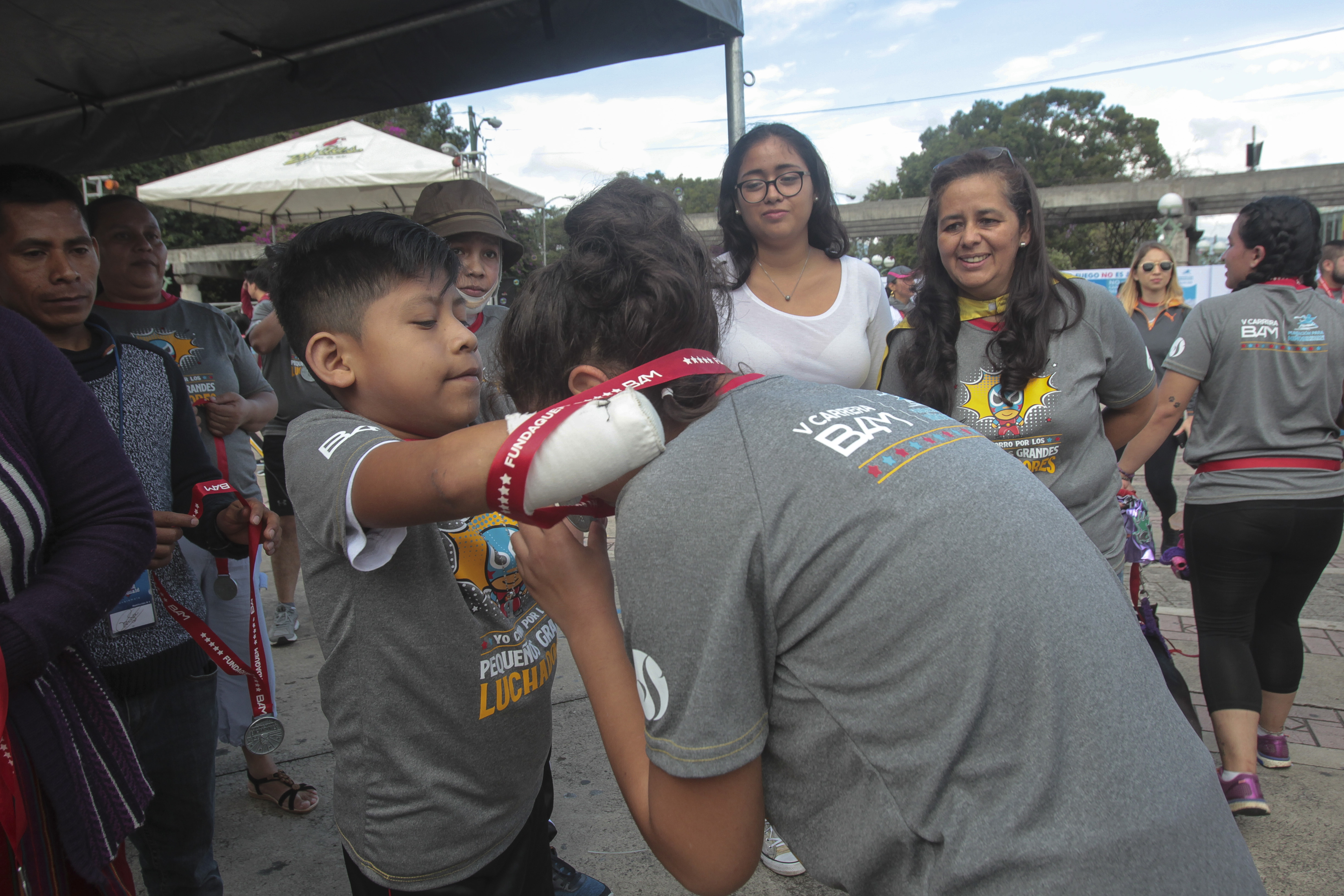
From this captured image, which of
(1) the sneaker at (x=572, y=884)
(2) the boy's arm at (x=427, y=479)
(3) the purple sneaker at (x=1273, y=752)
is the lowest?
(3) the purple sneaker at (x=1273, y=752)

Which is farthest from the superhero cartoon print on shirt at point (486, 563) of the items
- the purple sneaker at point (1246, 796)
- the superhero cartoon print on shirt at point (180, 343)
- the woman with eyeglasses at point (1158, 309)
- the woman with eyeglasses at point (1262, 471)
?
the woman with eyeglasses at point (1158, 309)

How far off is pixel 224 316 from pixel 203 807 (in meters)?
2.20

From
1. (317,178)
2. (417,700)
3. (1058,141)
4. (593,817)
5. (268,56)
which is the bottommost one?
(593,817)

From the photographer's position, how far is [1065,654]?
0.86 meters

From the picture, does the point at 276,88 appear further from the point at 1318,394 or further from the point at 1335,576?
the point at 1335,576

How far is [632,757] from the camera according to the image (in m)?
1.05

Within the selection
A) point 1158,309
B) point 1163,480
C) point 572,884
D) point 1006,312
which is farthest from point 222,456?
point 1158,309

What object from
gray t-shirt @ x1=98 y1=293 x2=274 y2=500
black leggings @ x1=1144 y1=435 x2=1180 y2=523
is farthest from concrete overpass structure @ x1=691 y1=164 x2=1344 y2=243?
gray t-shirt @ x1=98 y1=293 x2=274 y2=500

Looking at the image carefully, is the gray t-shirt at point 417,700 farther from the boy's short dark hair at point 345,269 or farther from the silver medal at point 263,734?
the silver medal at point 263,734

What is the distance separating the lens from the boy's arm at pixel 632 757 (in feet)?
3.13

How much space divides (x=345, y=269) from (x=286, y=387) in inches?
123

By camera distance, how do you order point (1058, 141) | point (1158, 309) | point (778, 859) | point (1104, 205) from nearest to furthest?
point (778, 859) → point (1158, 309) → point (1104, 205) → point (1058, 141)

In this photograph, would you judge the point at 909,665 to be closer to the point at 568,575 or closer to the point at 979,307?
the point at 568,575

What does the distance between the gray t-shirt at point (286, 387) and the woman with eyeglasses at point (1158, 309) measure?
212 inches
